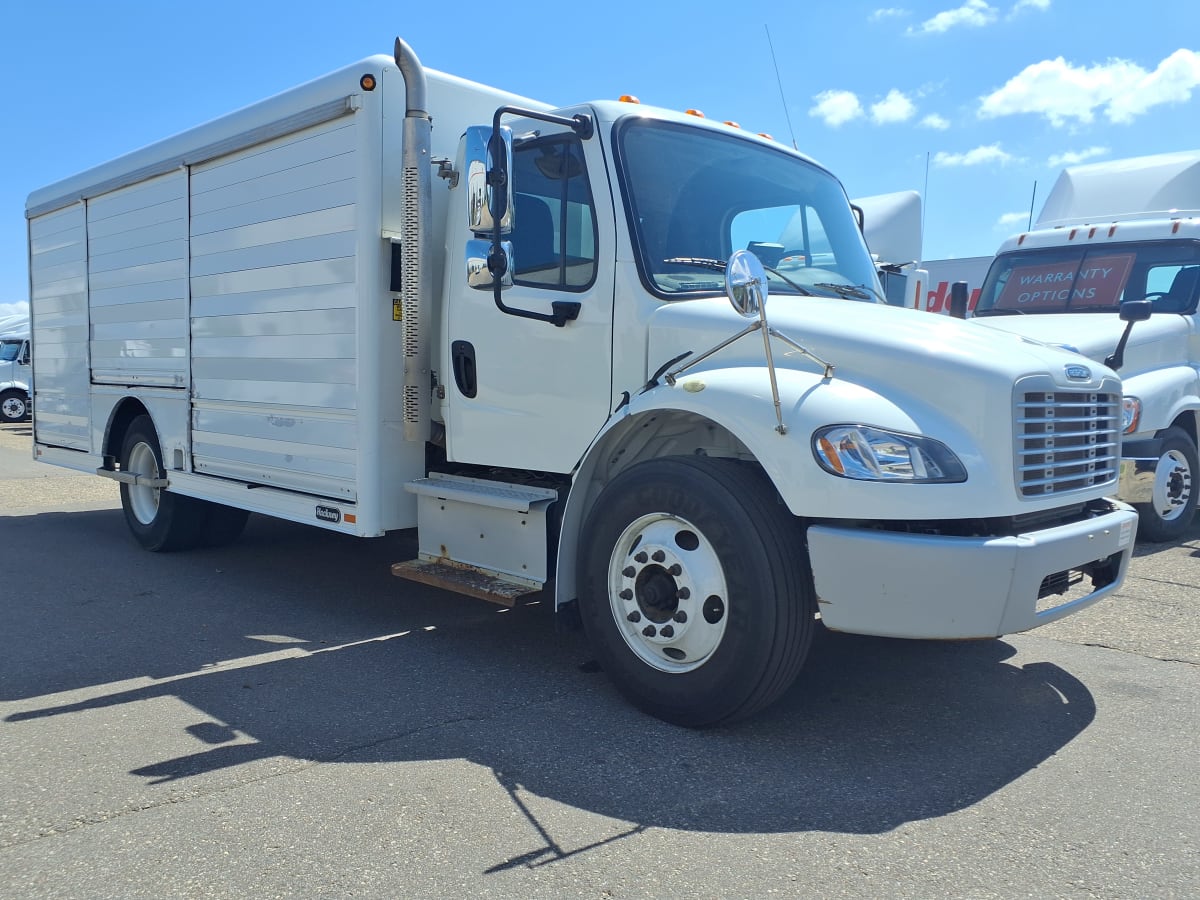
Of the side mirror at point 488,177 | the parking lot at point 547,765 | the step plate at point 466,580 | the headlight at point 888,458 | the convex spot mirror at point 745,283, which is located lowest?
the parking lot at point 547,765

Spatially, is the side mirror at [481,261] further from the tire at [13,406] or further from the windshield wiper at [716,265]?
the tire at [13,406]

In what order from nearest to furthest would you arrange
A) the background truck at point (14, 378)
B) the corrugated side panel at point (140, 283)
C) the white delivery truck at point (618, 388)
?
the white delivery truck at point (618, 388), the corrugated side panel at point (140, 283), the background truck at point (14, 378)

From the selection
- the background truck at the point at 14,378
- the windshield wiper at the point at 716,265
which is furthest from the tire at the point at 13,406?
the windshield wiper at the point at 716,265

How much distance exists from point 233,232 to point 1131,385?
21.2 ft

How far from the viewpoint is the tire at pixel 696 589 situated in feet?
11.9

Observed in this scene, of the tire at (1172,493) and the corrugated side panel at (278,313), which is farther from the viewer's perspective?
the tire at (1172,493)

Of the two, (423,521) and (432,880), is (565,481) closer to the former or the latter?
(423,521)

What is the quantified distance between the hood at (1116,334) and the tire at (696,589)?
453 cm

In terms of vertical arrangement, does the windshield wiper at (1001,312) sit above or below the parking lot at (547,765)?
above

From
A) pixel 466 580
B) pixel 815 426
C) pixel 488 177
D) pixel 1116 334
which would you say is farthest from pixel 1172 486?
pixel 488 177

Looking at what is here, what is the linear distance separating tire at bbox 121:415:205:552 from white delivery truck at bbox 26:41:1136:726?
22.9 inches

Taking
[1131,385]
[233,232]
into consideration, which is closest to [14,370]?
[233,232]

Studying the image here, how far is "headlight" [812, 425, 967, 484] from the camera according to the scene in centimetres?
343

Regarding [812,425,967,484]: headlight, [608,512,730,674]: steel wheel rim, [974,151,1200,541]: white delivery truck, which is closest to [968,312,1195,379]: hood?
[974,151,1200,541]: white delivery truck
